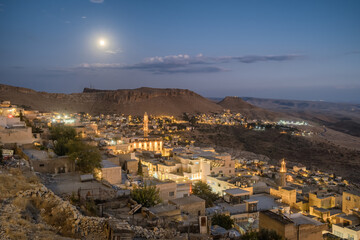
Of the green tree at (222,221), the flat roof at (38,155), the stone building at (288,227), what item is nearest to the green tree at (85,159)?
the flat roof at (38,155)

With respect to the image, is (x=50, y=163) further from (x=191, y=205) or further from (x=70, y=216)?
(x=70, y=216)

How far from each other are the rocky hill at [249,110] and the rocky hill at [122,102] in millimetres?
10773

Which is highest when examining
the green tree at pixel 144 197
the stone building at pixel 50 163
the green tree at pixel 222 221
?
the stone building at pixel 50 163

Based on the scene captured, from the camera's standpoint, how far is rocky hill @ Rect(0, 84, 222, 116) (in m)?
74.3

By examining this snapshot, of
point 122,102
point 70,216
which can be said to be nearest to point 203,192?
point 70,216

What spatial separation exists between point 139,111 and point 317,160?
2104 inches

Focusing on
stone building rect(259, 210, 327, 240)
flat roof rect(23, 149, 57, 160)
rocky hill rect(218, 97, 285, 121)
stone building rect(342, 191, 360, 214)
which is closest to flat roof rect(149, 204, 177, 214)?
stone building rect(259, 210, 327, 240)

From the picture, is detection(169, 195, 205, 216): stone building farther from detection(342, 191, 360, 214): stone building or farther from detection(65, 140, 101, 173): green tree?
detection(342, 191, 360, 214): stone building

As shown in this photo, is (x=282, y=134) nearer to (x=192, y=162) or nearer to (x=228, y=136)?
(x=228, y=136)

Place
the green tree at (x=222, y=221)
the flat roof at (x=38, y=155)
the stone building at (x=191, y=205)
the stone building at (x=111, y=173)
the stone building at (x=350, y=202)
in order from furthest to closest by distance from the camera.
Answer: the stone building at (x=350, y=202) < the stone building at (x=111, y=173) < the flat roof at (x=38, y=155) < the green tree at (x=222, y=221) < the stone building at (x=191, y=205)

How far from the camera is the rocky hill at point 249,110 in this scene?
98688mm

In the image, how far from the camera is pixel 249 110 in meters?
106

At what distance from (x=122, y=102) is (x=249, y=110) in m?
45.5

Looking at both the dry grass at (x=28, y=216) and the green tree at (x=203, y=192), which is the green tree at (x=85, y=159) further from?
the green tree at (x=203, y=192)
